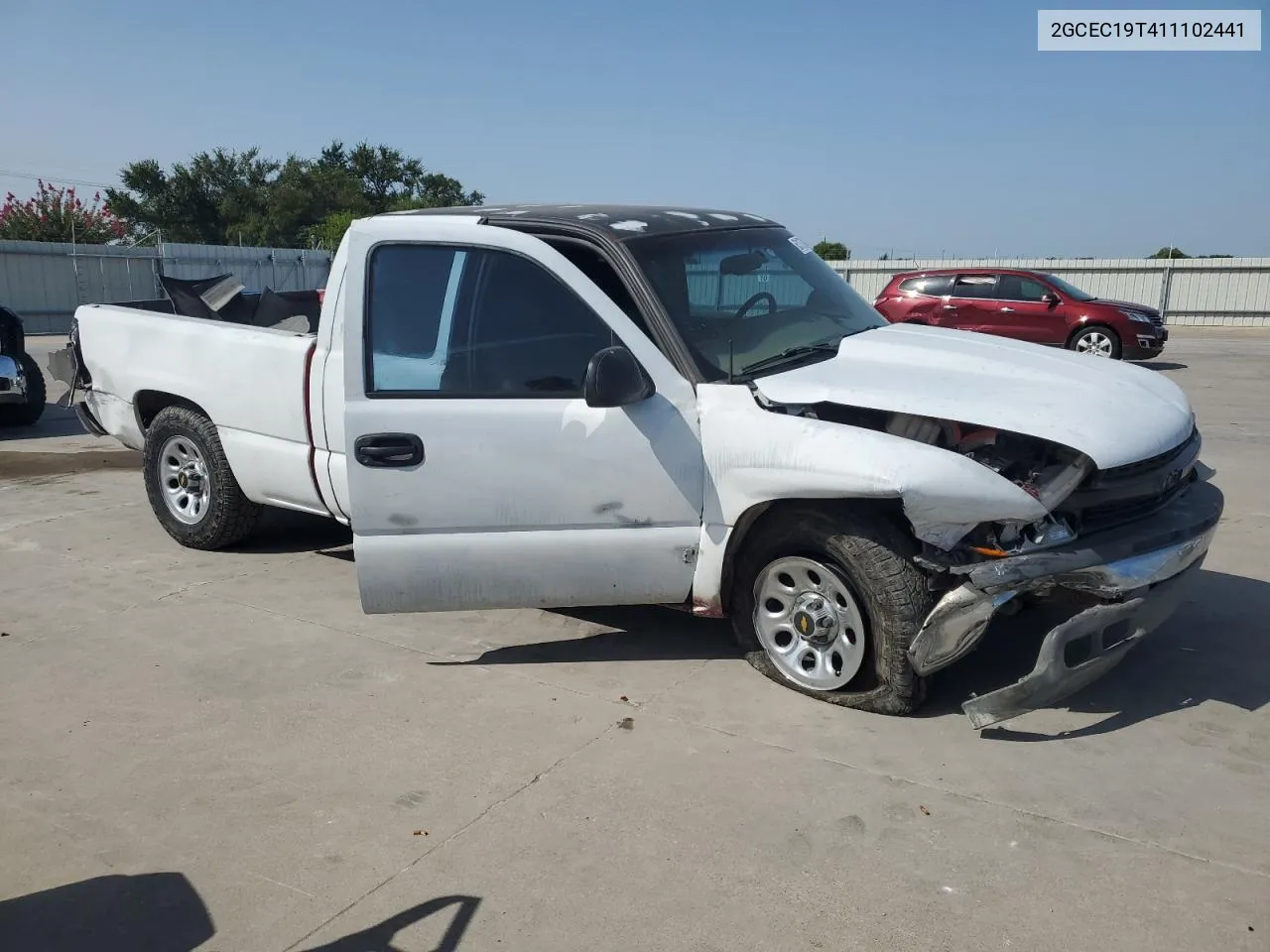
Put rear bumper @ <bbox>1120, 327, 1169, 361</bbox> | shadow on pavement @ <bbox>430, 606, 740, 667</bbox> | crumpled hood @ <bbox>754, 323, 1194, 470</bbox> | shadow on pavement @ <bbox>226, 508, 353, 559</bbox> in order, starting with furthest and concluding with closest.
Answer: rear bumper @ <bbox>1120, 327, 1169, 361</bbox> → shadow on pavement @ <bbox>226, 508, 353, 559</bbox> → shadow on pavement @ <bbox>430, 606, 740, 667</bbox> → crumpled hood @ <bbox>754, 323, 1194, 470</bbox>

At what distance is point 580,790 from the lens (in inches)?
144

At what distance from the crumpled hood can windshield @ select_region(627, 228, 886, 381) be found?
0.17 metres

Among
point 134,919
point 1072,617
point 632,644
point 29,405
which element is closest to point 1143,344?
point 632,644

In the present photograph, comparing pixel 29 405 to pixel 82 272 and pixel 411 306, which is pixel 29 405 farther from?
pixel 82 272

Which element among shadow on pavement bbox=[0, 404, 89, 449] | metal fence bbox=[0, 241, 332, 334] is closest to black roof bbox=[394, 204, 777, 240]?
shadow on pavement bbox=[0, 404, 89, 449]

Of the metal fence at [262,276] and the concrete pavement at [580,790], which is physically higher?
the metal fence at [262,276]

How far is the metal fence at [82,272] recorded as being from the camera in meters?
25.2

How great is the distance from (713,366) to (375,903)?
7.67ft

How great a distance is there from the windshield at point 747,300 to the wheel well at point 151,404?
338cm

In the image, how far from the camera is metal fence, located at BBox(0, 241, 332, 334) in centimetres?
2516

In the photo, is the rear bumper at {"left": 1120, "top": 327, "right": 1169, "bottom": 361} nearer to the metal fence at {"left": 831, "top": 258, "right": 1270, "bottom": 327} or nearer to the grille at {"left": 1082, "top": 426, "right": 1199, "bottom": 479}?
the metal fence at {"left": 831, "top": 258, "right": 1270, "bottom": 327}

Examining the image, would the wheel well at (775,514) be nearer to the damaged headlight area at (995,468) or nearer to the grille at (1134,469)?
the damaged headlight area at (995,468)

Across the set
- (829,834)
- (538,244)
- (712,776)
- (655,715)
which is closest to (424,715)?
(655,715)

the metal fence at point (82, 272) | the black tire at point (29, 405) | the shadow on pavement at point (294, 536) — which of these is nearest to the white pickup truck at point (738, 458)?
the shadow on pavement at point (294, 536)
